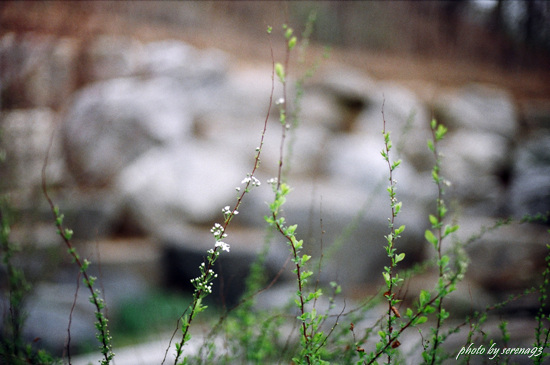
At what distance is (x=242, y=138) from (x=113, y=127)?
2.08 meters

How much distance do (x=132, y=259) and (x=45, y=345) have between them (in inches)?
83.4

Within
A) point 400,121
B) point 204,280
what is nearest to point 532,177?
point 400,121

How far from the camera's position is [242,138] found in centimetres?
719

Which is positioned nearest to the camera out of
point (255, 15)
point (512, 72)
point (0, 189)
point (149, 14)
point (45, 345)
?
point (0, 189)

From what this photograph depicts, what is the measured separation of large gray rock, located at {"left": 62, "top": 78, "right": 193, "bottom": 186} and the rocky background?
2 cm

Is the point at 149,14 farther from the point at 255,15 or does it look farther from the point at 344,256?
the point at 344,256

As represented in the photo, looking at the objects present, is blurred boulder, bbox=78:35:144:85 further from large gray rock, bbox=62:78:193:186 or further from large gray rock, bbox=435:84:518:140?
large gray rock, bbox=435:84:518:140

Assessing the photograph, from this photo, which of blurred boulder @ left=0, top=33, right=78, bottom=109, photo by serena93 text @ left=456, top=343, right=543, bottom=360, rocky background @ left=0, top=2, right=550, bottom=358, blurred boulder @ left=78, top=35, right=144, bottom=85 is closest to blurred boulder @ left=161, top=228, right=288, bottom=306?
rocky background @ left=0, top=2, right=550, bottom=358

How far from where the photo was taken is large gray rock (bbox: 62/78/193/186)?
662cm

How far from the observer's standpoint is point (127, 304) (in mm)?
4582

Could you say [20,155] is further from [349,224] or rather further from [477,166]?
[477,166]

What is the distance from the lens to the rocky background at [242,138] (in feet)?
13.9

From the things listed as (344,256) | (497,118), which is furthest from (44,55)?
(497,118)

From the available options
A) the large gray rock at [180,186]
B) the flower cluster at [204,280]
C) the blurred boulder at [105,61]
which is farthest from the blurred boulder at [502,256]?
the blurred boulder at [105,61]
